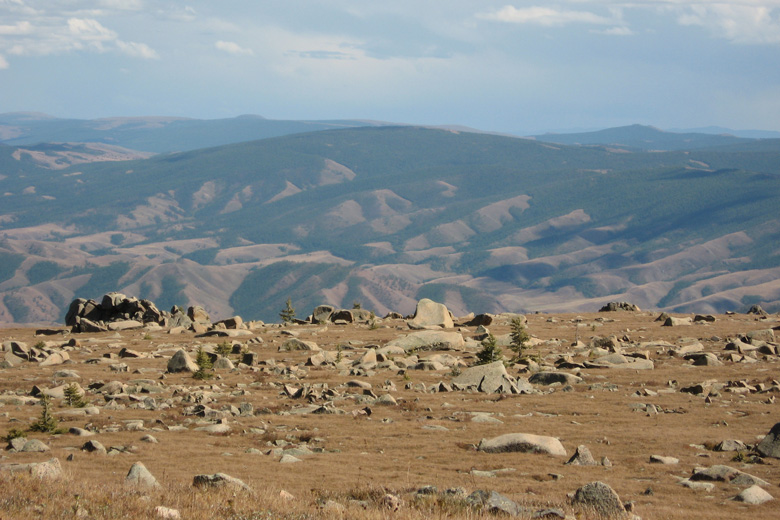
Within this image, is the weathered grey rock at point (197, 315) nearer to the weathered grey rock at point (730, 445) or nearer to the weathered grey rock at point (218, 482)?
the weathered grey rock at point (218, 482)

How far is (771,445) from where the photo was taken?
1744cm

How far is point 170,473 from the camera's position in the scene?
15.6m

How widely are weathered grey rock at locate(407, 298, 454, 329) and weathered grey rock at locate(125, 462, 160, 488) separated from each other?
31.7m

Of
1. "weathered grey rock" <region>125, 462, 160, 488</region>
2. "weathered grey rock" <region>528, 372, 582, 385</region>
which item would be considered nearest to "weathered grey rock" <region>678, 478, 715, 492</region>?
"weathered grey rock" <region>125, 462, 160, 488</region>

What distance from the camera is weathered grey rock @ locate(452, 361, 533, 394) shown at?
2680cm

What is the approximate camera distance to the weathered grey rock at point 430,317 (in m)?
46.1

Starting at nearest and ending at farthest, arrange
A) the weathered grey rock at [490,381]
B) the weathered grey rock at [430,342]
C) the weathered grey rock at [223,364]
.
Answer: the weathered grey rock at [490,381]
the weathered grey rock at [223,364]
the weathered grey rock at [430,342]

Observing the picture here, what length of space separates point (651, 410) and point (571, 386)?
4.47m

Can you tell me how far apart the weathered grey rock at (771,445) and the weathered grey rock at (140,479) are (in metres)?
13.4

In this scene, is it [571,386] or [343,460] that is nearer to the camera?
[343,460]

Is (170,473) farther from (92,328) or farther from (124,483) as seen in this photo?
(92,328)

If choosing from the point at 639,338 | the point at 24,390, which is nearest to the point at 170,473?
the point at 24,390

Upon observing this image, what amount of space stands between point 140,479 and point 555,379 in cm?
1794

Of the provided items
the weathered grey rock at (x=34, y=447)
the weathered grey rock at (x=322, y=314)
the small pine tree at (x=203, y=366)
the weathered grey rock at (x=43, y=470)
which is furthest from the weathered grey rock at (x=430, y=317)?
the weathered grey rock at (x=43, y=470)
